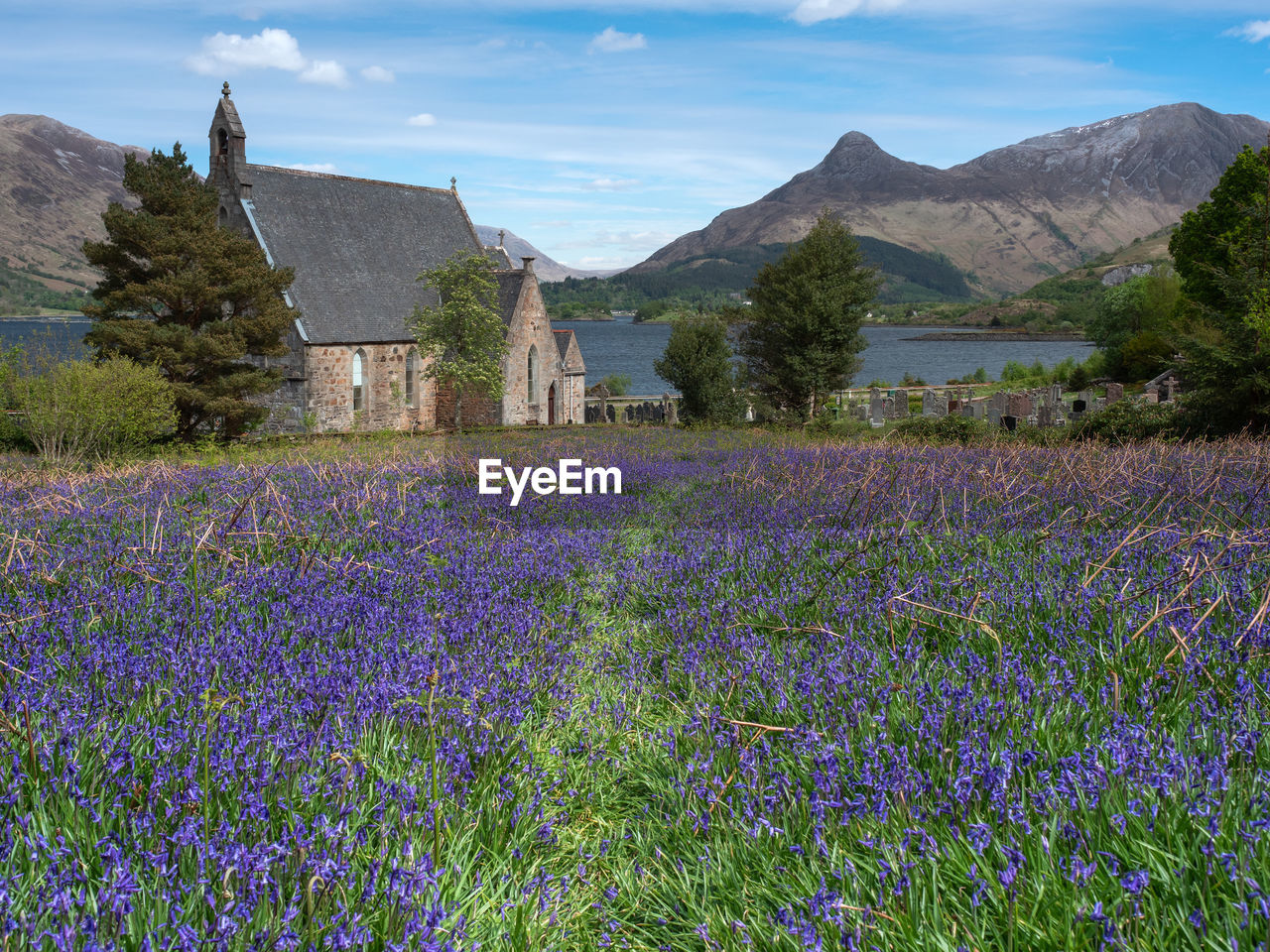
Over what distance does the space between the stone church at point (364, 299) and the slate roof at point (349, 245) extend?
48 millimetres

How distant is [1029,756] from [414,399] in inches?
1303

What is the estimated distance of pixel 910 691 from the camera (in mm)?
3166

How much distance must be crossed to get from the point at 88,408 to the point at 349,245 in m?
16.8

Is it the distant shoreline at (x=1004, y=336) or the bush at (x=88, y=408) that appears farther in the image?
the distant shoreline at (x=1004, y=336)

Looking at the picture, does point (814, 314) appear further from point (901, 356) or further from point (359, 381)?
point (901, 356)

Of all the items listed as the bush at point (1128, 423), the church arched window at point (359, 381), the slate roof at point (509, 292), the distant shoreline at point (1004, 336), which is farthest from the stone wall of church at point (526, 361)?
the distant shoreline at point (1004, 336)

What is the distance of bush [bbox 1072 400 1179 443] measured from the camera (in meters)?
15.3

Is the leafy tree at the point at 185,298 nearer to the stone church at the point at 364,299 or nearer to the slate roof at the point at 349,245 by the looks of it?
the stone church at the point at 364,299

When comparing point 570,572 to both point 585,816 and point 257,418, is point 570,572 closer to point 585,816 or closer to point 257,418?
point 585,816

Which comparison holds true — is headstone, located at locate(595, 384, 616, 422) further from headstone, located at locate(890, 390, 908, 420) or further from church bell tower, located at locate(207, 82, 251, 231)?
church bell tower, located at locate(207, 82, 251, 231)

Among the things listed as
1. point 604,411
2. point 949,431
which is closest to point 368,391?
point 604,411

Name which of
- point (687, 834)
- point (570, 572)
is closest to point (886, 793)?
point (687, 834)

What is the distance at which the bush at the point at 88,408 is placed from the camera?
59.3ft

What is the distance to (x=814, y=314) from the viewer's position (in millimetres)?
30703
